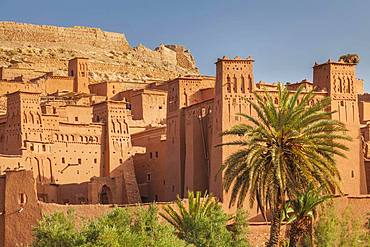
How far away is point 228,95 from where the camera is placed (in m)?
45.7

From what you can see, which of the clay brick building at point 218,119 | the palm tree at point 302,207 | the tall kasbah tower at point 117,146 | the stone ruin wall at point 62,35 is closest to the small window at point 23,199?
the clay brick building at point 218,119

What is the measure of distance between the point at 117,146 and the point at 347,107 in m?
12.3

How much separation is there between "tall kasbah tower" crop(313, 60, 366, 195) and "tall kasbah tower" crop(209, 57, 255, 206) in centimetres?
454

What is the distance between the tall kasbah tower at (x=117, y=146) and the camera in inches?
2029

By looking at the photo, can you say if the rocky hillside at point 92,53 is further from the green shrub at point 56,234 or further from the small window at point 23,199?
the green shrub at point 56,234

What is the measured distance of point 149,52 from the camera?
9444 cm

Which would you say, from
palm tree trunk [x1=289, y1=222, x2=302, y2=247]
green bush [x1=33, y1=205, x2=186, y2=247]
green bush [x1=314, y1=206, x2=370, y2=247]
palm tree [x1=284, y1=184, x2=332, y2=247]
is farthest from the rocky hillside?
palm tree trunk [x1=289, y1=222, x2=302, y2=247]

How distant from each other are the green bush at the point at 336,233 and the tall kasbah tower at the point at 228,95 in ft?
24.7

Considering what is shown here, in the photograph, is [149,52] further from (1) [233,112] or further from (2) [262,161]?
(2) [262,161]

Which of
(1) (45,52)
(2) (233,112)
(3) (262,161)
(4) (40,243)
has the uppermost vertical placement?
(1) (45,52)

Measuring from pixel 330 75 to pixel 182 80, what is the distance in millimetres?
7271

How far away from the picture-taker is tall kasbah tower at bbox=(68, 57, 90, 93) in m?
67.2

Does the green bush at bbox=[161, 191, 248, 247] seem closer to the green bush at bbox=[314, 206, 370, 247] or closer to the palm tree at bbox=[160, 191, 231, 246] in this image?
the palm tree at bbox=[160, 191, 231, 246]

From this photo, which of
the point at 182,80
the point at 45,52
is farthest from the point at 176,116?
the point at 45,52
